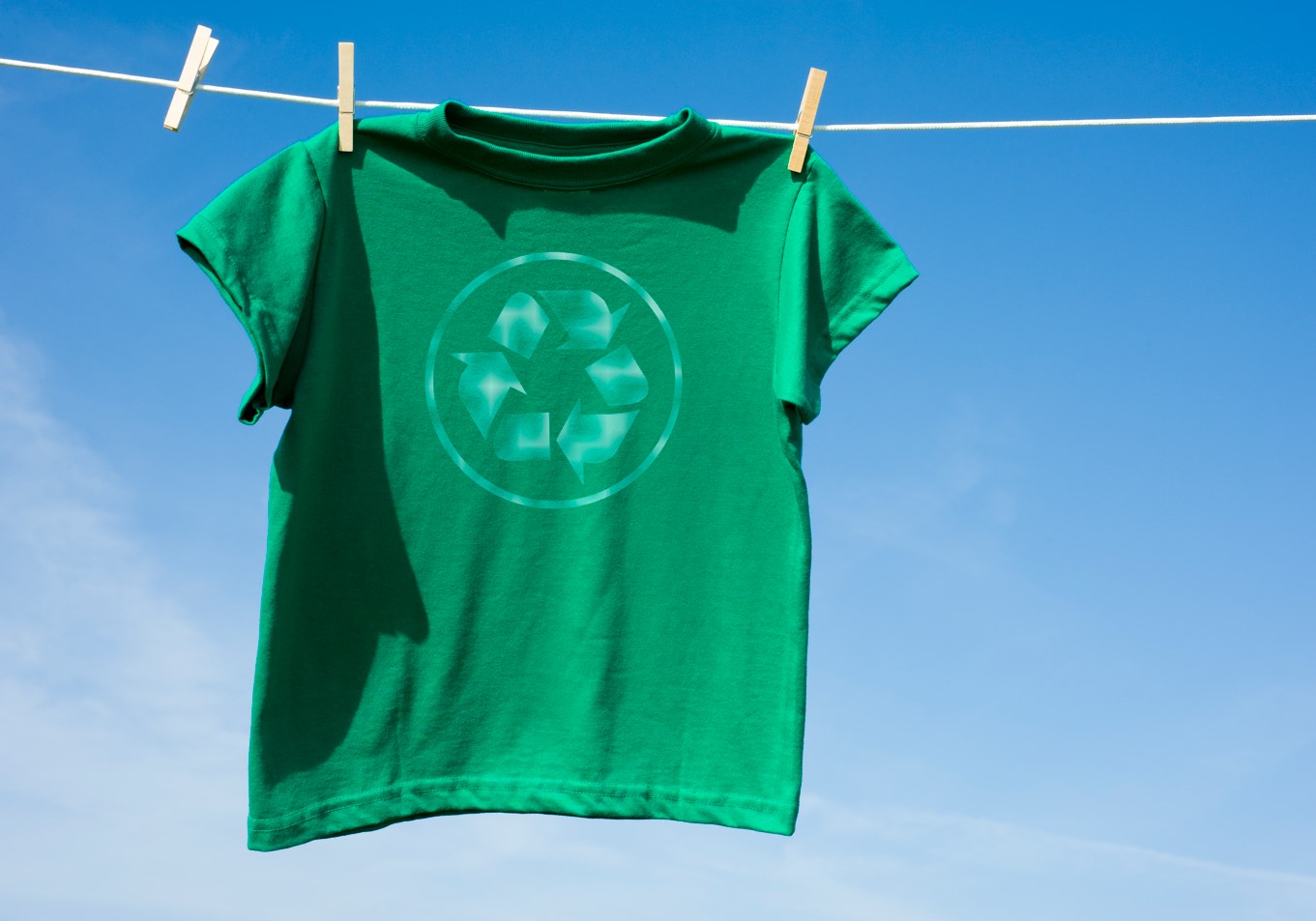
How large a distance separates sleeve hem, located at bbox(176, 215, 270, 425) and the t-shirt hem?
923mm

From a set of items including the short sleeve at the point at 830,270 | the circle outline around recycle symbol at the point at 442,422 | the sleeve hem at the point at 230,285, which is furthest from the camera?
the short sleeve at the point at 830,270

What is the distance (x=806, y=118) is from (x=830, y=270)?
1.25 ft

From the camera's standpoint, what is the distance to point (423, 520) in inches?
123

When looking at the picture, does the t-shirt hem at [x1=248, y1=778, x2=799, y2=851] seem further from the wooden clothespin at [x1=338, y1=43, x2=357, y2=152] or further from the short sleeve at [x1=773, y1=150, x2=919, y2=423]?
the wooden clothespin at [x1=338, y1=43, x2=357, y2=152]

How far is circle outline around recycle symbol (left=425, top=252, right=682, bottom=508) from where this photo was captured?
10.3ft

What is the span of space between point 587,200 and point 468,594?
3.34 feet

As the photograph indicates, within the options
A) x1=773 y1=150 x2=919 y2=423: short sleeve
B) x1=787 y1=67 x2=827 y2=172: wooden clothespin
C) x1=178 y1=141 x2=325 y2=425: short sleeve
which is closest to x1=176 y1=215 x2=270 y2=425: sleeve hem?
x1=178 y1=141 x2=325 y2=425: short sleeve

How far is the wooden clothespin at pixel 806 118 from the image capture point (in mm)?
3262

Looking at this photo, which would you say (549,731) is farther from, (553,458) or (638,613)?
(553,458)

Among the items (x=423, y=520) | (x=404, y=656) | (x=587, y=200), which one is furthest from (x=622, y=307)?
(x=404, y=656)

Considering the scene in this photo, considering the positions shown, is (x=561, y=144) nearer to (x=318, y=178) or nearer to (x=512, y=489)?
(x=318, y=178)

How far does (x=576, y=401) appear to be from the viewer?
3174mm

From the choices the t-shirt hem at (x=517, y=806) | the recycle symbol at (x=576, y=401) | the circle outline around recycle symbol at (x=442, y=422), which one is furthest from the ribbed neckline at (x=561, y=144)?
the t-shirt hem at (x=517, y=806)

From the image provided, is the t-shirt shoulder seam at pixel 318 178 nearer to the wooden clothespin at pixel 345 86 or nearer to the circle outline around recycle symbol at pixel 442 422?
the wooden clothespin at pixel 345 86
